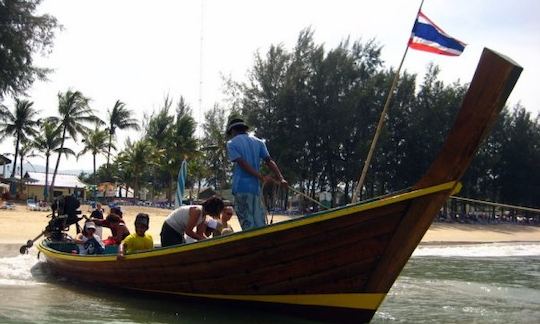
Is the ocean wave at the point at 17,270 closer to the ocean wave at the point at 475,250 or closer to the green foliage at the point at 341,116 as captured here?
the ocean wave at the point at 475,250

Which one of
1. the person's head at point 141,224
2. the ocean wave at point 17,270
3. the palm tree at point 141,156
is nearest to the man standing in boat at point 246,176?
the person's head at point 141,224

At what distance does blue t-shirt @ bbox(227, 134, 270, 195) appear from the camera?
7180mm

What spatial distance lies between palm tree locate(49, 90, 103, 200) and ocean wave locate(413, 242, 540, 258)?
28.4 metres

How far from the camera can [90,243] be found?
9.80 m

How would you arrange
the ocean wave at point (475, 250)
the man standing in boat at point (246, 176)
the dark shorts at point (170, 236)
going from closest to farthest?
the man standing in boat at point (246, 176)
the dark shorts at point (170, 236)
the ocean wave at point (475, 250)

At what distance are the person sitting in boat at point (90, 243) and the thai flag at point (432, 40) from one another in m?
6.03

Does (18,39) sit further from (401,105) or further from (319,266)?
(401,105)

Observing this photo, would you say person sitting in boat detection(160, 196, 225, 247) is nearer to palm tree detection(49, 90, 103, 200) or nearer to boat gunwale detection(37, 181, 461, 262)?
boat gunwale detection(37, 181, 461, 262)

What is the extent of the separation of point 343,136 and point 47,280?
112 feet

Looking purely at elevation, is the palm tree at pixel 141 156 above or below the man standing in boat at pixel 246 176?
above

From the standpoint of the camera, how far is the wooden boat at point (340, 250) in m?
5.27

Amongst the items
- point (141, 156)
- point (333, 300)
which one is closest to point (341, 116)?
point (141, 156)

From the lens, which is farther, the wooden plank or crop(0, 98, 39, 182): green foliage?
crop(0, 98, 39, 182): green foliage

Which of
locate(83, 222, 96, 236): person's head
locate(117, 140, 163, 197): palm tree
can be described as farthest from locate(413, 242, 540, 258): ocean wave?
locate(117, 140, 163, 197): palm tree
